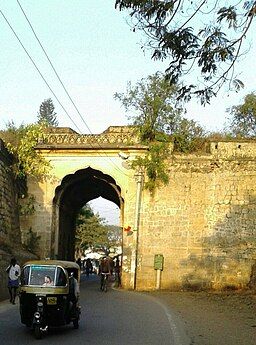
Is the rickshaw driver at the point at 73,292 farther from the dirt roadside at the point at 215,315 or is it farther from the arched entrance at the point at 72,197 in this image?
the arched entrance at the point at 72,197

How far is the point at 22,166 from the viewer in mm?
24141

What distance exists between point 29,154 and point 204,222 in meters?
7.76

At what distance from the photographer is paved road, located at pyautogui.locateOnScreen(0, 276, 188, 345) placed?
1009 cm

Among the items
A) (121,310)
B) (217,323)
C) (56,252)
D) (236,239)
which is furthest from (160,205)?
(217,323)

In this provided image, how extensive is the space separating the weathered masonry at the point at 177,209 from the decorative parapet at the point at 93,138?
4 centimetres

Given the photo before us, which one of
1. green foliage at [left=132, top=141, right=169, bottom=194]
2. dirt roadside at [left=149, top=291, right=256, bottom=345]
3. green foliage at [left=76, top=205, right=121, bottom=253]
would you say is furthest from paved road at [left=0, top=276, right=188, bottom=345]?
green foliage at [left=76, top=205, right=121, bottom=253]

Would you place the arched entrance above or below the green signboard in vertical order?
above

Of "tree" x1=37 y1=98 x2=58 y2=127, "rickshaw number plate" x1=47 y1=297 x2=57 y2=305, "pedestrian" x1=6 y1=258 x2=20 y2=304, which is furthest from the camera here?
"tree" x1=37 y1=98 x2=58 y2=127

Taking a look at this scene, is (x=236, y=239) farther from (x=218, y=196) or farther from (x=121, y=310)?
(x=121, y=310)

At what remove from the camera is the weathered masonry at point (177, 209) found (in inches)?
897

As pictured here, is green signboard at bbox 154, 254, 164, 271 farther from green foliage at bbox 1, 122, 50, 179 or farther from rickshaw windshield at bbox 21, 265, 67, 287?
rickshaw windshield at bbox 21, 265, 67, 287

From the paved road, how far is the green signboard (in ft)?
17.8

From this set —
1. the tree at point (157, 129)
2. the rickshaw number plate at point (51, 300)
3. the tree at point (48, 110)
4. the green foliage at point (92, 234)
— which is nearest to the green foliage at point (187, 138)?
the tree at point (157, 129)

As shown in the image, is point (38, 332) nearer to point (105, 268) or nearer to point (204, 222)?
point (105, 268)
